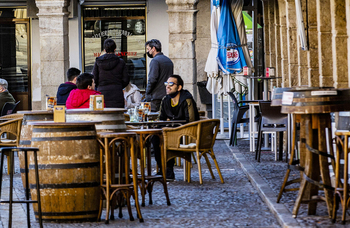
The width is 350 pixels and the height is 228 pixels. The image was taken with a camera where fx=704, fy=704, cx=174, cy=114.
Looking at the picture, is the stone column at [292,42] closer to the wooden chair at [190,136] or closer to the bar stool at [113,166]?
the wooden chair at [190,136]

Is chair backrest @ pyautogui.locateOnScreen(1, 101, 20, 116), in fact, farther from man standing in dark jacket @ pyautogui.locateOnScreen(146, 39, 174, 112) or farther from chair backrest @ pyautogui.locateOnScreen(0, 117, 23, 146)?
chair backrest @ pyautogui.locateOnScreen(0, 117, 23, 146)

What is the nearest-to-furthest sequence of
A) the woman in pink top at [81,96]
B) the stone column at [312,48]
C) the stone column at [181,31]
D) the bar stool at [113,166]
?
the bar stool at [113,166]
the woman in pink top at [81,96]
the stone column at [312,48]
the stone column at [181,31]

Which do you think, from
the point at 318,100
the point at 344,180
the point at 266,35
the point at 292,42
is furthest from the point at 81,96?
the point at 266,35

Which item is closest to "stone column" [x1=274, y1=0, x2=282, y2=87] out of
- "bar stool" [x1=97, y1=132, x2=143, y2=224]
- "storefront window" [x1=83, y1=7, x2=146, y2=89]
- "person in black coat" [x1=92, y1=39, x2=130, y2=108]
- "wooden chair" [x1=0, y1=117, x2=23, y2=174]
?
"storefront window" [x1=83, y1=7, x2=146, y2=89]

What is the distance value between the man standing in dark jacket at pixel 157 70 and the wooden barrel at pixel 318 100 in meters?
5.38

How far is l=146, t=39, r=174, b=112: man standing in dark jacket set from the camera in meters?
11.4

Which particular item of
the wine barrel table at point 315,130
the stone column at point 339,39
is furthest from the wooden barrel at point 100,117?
the stone column at point 339,39

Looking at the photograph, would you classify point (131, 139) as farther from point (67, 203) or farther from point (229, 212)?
point (229, 212)

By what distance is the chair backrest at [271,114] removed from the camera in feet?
35.9

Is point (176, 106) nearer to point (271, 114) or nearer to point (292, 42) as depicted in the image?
point (271, 114)

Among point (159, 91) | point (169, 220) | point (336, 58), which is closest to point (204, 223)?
point (169, 220)

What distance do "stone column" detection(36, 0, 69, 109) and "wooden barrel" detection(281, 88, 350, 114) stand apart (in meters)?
9.51

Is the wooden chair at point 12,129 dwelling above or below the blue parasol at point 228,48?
below

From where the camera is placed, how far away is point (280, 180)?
8.74 metres
